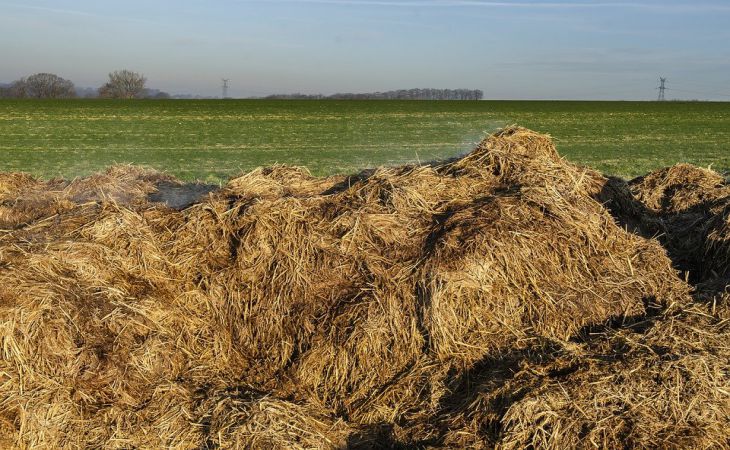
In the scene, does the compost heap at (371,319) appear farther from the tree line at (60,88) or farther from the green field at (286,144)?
the tree line at (60,88)

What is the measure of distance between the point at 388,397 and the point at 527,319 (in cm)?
121

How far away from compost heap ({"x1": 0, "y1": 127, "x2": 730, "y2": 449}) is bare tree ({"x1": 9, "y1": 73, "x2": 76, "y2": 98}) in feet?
366

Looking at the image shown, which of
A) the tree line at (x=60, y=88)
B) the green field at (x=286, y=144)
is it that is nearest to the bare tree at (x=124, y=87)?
the tree line at (x=60, y=88)

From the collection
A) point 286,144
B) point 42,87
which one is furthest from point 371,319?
point 42,87

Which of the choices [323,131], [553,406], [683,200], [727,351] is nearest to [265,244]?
[553,406]

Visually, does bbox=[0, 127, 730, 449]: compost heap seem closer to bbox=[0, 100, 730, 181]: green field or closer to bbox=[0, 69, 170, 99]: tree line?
bbox=[0, 100, 730, 181]: green field

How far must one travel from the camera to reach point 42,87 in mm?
105438

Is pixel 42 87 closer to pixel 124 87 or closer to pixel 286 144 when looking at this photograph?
pixel 124 87

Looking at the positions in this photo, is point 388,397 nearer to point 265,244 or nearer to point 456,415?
point 456,415

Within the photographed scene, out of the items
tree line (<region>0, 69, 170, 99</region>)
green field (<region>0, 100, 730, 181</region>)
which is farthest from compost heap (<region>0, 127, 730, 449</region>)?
tree line (<region>0, 69, 170, 99</region>)

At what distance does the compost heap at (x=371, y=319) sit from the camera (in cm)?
404

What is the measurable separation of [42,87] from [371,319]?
115 metres

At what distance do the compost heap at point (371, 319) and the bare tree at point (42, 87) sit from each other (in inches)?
4396

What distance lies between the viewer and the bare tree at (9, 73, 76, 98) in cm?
10544
